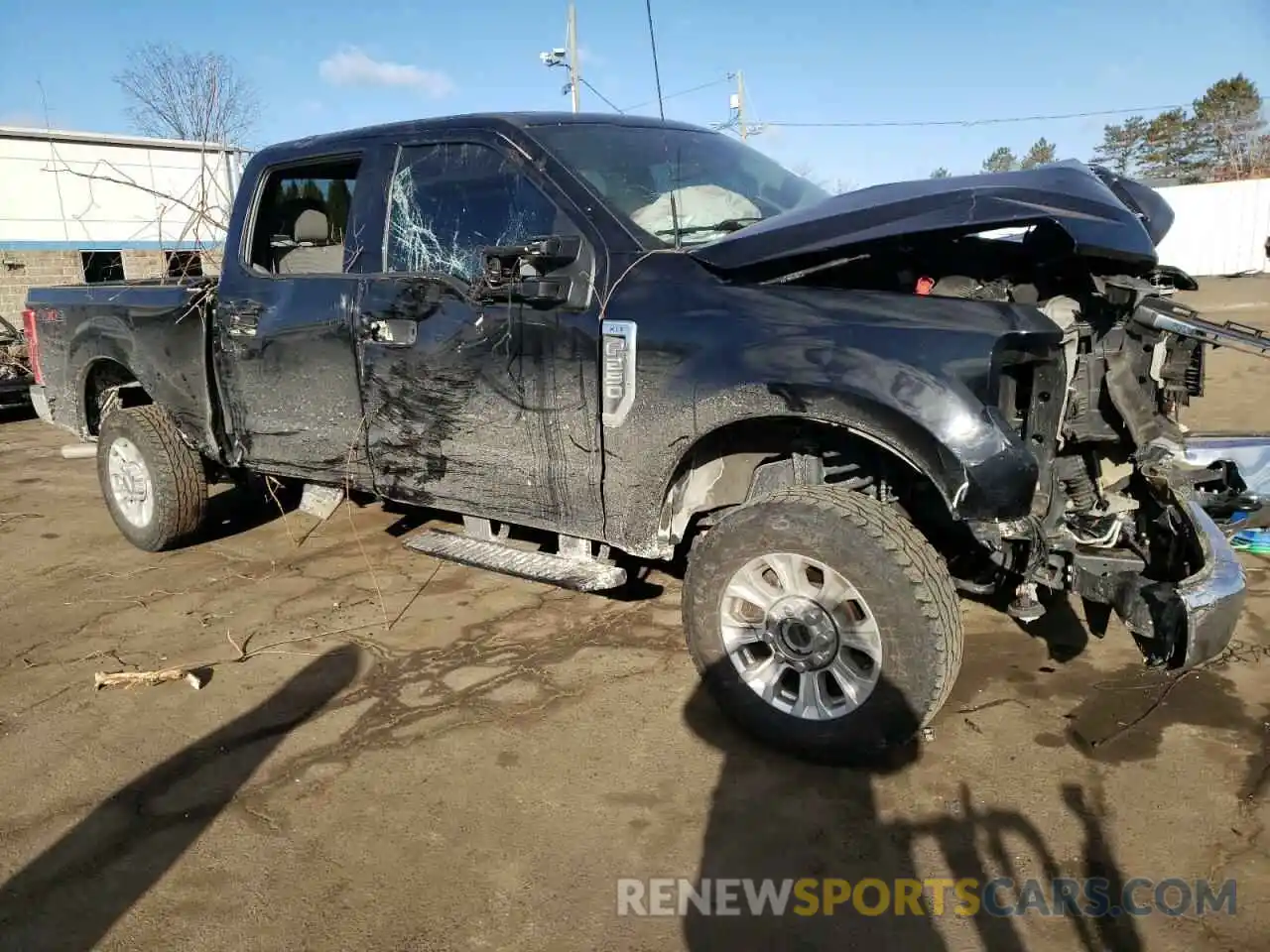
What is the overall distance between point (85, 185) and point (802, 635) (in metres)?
15.4

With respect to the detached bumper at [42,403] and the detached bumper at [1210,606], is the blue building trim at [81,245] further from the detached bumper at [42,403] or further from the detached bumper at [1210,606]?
the detached bumper at [1210,606]

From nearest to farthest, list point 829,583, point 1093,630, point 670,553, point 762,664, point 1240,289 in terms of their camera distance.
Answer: point 829,583 → point 762,664 → point 670,553 → point 1093,630 → point 1240,289

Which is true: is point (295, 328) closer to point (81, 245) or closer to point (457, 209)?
point (457, 209)

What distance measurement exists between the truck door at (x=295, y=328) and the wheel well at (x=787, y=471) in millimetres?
1585

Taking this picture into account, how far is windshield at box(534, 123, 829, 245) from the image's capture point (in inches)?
138

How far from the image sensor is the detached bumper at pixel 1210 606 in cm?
254

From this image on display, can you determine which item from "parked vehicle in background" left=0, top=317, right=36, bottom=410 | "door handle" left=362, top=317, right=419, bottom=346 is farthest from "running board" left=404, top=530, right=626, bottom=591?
"parked vehicle in background" left=0, top=317, right=36, bottom=410

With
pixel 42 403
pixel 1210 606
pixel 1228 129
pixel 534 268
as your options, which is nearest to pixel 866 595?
pixel 1210 606

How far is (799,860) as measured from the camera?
8.30ft

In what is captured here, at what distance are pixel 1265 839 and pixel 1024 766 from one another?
24.7 inches

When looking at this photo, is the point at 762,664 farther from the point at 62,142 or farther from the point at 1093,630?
the point at 62,142

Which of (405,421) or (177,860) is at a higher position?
(405,421)

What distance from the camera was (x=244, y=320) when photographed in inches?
174

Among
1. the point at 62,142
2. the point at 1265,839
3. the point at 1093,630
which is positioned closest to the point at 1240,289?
the point at 1093,630
